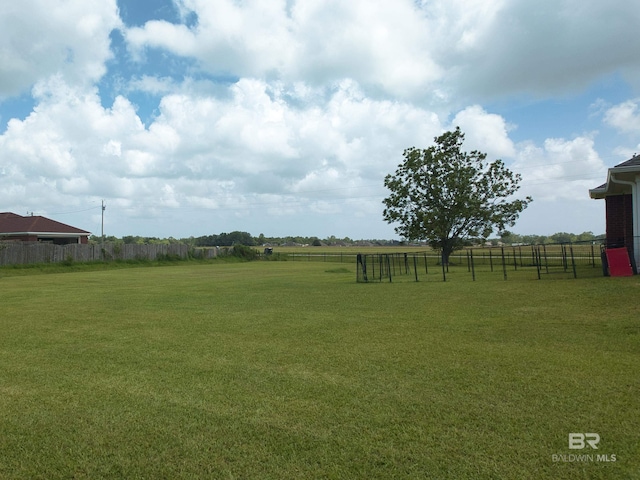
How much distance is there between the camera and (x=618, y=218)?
16.3m

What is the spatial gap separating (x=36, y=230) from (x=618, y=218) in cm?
3848

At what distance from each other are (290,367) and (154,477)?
93.2 inches

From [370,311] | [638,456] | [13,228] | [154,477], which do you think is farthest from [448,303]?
[13,228]

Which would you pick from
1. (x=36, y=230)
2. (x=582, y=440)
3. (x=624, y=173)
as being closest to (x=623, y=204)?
(x=624, y=173)

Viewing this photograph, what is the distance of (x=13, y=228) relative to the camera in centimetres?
3559

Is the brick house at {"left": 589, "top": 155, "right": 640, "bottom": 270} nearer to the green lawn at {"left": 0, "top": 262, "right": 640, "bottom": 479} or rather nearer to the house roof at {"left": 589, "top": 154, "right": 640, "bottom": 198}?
the house roof at {"left": 589, "top": 154, "right": 640, "bottom": 198}

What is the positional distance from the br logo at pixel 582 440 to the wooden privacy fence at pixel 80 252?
1151 inches

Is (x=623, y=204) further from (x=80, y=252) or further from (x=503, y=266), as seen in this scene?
(x=80, y=252)

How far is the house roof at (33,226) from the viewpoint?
1380 inches

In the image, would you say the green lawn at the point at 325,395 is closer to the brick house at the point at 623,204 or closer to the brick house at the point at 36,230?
the brick house at the point at 623,204

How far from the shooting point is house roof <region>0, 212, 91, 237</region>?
3506 centimetres

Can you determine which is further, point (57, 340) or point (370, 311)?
point (370, 311)

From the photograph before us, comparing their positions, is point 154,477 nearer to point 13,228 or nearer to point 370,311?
point 370,311

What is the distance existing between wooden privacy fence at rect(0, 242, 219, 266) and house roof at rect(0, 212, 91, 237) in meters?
7.56
